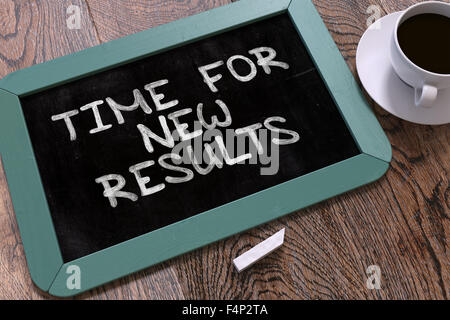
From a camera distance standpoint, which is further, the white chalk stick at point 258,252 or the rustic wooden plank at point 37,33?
the rustic wooden plank at point 37,33

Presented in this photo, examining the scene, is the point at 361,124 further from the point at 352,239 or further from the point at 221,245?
the point at 221,245

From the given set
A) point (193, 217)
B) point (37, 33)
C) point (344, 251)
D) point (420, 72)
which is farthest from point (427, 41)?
point (37, 33)

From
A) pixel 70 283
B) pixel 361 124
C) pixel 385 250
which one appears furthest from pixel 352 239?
pixel 70 283

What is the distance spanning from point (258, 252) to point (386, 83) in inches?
13.7

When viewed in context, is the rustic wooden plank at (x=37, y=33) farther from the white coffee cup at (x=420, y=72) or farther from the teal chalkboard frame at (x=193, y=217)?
Answer: the white coffee cup at (x=420, y=72)

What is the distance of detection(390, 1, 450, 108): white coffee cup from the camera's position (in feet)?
2.10

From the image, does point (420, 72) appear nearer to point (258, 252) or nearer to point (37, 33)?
point (258, 252)

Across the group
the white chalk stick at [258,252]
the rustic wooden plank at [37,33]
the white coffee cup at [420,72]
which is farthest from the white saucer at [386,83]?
the rustic wooden plank at [37,33]

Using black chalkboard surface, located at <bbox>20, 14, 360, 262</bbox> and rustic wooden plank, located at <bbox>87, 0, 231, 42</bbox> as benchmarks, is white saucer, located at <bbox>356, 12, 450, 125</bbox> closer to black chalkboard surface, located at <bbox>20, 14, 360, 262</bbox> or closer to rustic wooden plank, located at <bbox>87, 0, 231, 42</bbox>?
black chalkboard surface, located at <bbox>20, 14, 360, 262</bbox>

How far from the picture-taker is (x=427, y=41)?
0.68 meters

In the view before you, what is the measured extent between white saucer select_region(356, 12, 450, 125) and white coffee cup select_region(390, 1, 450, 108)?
0.09 ft

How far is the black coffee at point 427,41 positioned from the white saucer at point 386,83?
6 centimetres

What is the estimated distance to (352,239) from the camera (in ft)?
Answer: 2.33

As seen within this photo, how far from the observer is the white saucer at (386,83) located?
0.70m
